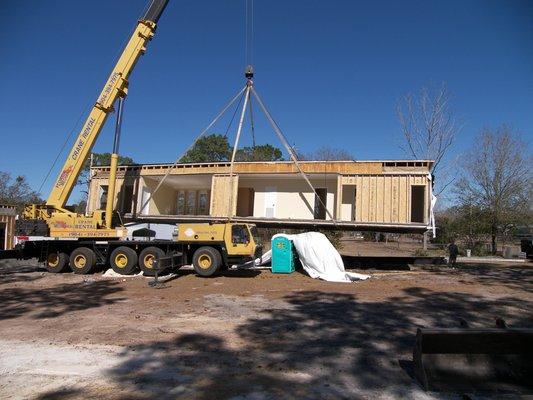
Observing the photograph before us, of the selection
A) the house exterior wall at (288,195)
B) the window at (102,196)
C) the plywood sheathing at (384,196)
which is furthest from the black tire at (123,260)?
the plywood sheathing at (384,196)

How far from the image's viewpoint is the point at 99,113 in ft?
57.0

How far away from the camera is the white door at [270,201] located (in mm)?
22688

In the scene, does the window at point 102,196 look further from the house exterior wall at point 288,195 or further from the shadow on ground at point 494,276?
the shadow on ground at point 494,276

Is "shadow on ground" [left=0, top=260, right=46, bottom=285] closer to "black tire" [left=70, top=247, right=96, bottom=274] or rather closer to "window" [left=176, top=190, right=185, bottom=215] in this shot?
"black tire" [left=70, top=247, right=96, bottom=274]

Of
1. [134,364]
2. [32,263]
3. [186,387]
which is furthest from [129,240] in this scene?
[186,387]

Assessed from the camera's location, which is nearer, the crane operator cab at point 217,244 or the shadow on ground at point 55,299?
the shadow on ground at point 55,299

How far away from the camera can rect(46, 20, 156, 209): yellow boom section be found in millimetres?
17250

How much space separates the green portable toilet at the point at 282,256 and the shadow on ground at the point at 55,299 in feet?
21.6

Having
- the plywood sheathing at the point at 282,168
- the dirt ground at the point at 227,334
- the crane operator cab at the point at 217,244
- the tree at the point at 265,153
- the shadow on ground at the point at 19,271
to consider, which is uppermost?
the tree at the point at 265,153

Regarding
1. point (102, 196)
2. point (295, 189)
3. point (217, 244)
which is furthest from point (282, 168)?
point (102, 196)

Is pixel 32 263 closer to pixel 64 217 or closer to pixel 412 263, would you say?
pixel 64 217

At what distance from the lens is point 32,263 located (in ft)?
66.6

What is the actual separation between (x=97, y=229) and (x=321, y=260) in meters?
8.83

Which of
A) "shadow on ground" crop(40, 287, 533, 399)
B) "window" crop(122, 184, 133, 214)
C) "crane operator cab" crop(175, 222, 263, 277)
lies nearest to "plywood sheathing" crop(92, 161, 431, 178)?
"window" crop(122, 184, 133, 214)
